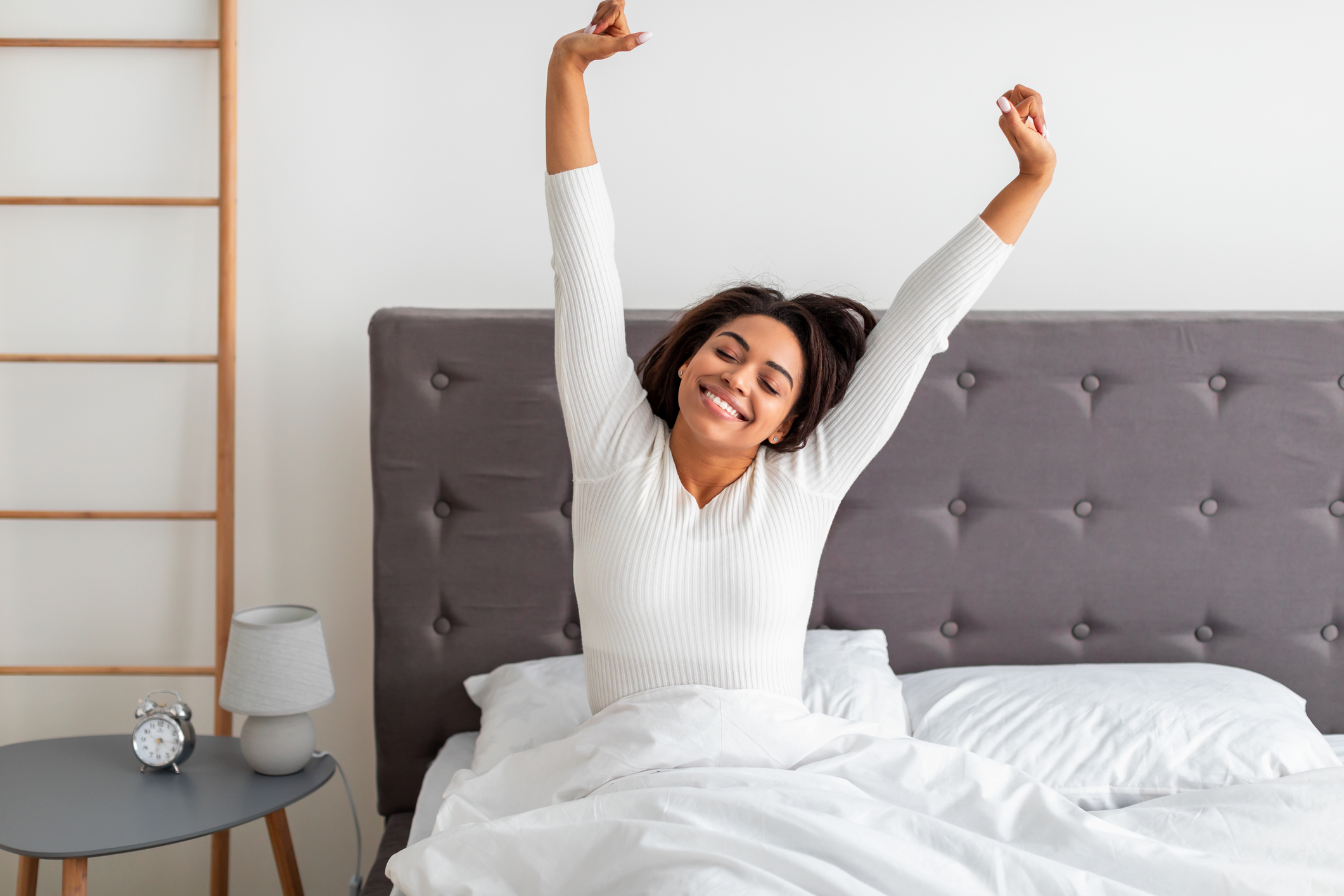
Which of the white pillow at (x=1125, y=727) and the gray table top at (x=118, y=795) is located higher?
the white pillow at (x=1125, y=727)

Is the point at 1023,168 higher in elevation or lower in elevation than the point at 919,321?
higher

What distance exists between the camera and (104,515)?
197 centimetres

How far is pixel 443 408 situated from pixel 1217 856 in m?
1.40

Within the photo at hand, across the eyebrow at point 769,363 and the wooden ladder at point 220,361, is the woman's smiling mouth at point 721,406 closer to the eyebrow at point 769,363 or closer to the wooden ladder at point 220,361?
the eyebrow at point 769,363

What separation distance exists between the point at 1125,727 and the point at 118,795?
1679mm

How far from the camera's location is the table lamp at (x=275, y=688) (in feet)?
5.49

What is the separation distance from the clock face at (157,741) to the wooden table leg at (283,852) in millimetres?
211

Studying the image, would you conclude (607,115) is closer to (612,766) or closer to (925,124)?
(925,124)

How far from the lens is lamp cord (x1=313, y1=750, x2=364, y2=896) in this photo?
182cm

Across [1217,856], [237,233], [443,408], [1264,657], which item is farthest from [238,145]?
[1264,657]

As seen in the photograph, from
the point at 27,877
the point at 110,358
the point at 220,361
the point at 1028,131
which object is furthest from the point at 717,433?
the point at 27,877

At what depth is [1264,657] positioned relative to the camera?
197 cm

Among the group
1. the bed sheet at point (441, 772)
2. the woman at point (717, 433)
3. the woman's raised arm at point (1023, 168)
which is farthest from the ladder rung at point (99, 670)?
the woman's raised arm at point (1023, 168)

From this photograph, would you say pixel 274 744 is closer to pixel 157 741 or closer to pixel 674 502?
pixel 157 741
